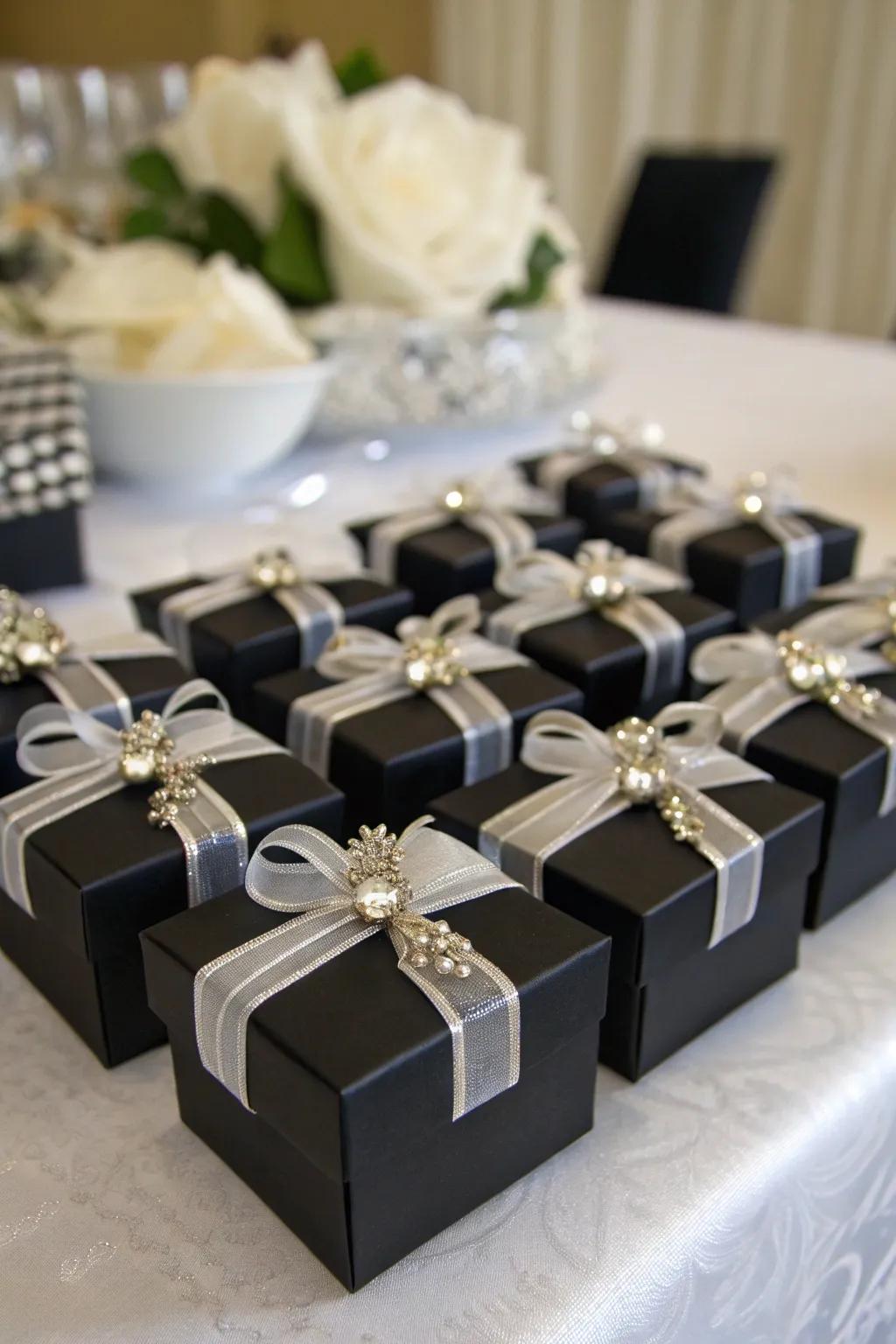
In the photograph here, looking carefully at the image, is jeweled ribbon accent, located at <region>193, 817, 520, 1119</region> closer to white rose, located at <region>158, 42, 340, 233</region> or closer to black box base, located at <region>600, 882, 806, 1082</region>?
black box base, located at <region>600, 882, 806, 1082</region>

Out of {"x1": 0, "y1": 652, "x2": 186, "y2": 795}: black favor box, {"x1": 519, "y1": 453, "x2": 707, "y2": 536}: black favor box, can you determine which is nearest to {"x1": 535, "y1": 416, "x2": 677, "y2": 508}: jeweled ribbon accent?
{"x1": 519, "y1": 453, "x2": 707, "y2": 536}: black favor box

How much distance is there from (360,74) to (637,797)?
1.03m

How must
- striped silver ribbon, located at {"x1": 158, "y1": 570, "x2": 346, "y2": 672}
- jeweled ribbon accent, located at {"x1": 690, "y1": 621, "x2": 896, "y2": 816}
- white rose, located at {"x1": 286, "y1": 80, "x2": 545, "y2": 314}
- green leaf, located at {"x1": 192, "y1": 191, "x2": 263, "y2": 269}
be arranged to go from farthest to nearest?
green leaf, located at {"x1": 192, "y1": 191, "x2": 263, "y2": 269} → white rose, located at {"x1": 286, "y1": 80, "x2": 545, "y2": 314} → striped silver ribbon, located at {"x1": 158, "y1": 570, "x2": 346, "y2": 672} → jeweled ribbon accent, located at {"x1": 690, "y1": 621, "x2": 896, "y2": 816}

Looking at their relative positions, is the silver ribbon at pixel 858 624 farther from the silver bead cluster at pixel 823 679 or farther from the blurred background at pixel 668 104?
the blurred background at pixel 668 104

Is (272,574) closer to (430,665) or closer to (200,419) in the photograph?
(430,665)

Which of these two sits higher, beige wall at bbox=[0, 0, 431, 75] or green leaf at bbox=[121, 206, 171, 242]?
beige wall at bbox=[0, 0, 431, 75]

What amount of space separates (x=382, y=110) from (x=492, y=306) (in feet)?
0.72

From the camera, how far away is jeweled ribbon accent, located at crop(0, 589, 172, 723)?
619mm

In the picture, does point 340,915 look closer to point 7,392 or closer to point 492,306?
point 7,392

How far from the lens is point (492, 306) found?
121cm

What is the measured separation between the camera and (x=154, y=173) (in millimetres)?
1173

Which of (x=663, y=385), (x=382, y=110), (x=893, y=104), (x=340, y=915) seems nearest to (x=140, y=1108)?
(x=340, y=915)

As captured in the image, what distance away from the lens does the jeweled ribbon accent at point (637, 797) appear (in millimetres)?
508

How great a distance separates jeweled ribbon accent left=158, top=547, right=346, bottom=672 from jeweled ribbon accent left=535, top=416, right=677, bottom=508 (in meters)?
0.28
